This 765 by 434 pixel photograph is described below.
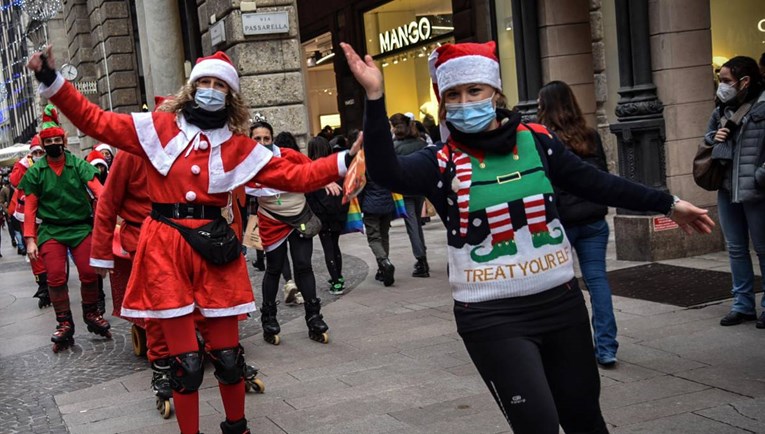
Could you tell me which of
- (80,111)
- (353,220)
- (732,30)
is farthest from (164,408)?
(732,30)

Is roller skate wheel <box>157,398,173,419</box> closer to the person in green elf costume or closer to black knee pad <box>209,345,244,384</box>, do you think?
black knee pad <box>209,345,244,384</box>

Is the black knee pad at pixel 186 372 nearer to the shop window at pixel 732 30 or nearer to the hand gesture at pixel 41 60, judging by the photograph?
the hand gesture at pixel 41 60

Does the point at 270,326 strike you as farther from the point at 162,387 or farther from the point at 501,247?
the point at 501,247

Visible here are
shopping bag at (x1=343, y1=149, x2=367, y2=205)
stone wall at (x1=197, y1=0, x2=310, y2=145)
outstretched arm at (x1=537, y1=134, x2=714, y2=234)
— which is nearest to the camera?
outstretched arm at (x1=537, y1=134, x2=714, y2=234)

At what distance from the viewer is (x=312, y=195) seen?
10.2 metres

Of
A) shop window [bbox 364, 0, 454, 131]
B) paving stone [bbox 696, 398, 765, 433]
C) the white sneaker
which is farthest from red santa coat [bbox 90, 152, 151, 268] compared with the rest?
shop window [bbox 364, 0, 454, 131]

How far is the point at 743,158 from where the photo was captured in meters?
6.96

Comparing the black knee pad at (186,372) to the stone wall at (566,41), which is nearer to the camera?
the black knee pad at (186,372)

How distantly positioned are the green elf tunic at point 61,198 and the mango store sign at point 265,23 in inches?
254

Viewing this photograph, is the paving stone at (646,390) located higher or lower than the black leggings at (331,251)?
lower

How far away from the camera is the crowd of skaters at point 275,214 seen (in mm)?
3412

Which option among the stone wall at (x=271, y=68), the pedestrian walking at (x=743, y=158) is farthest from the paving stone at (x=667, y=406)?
the stone wall at (x=271, y=68)

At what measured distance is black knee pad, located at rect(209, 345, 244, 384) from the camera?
505 cm

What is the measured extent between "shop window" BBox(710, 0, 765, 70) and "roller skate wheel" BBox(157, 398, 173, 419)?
777cm
